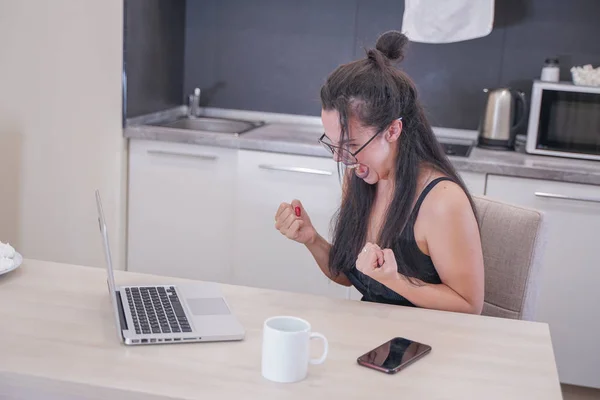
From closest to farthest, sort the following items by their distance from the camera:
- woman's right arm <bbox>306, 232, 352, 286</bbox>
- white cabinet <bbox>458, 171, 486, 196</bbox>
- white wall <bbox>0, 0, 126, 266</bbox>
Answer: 1. woman's right arm <bbox>306, 232, 352, 286</bbox>
2. white wall <bbox>0, 0, 126, 266</bbox>
3. white cabinet <bbox>458, 171, 486, 196</bbox>

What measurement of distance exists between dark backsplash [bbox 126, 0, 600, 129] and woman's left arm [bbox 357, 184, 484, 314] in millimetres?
1739

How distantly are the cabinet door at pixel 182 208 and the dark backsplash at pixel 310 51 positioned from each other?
0.83ft

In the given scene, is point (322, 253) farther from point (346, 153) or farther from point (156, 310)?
point (156, 310)

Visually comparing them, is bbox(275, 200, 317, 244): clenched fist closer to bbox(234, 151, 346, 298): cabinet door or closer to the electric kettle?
bbox(234, 151, 346, 298): cabinet door

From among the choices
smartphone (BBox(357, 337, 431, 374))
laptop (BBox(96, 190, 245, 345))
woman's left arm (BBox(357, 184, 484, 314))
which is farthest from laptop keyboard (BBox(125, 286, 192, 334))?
woman's left arm (BBox(357, 184, 484, 314))

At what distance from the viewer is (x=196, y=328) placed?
4.99ft

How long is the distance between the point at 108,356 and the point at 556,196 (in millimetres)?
1928

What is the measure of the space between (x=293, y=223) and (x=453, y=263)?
0.39m

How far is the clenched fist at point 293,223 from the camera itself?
192cm

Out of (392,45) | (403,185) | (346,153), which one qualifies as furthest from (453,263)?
(392,45)

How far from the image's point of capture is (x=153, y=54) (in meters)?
3.40

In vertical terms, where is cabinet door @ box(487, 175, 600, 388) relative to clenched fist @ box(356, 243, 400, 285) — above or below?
below

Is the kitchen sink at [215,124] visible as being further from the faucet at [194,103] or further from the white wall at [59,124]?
the white wall at [59,124]

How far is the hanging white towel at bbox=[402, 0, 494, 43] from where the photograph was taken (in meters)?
3.09
